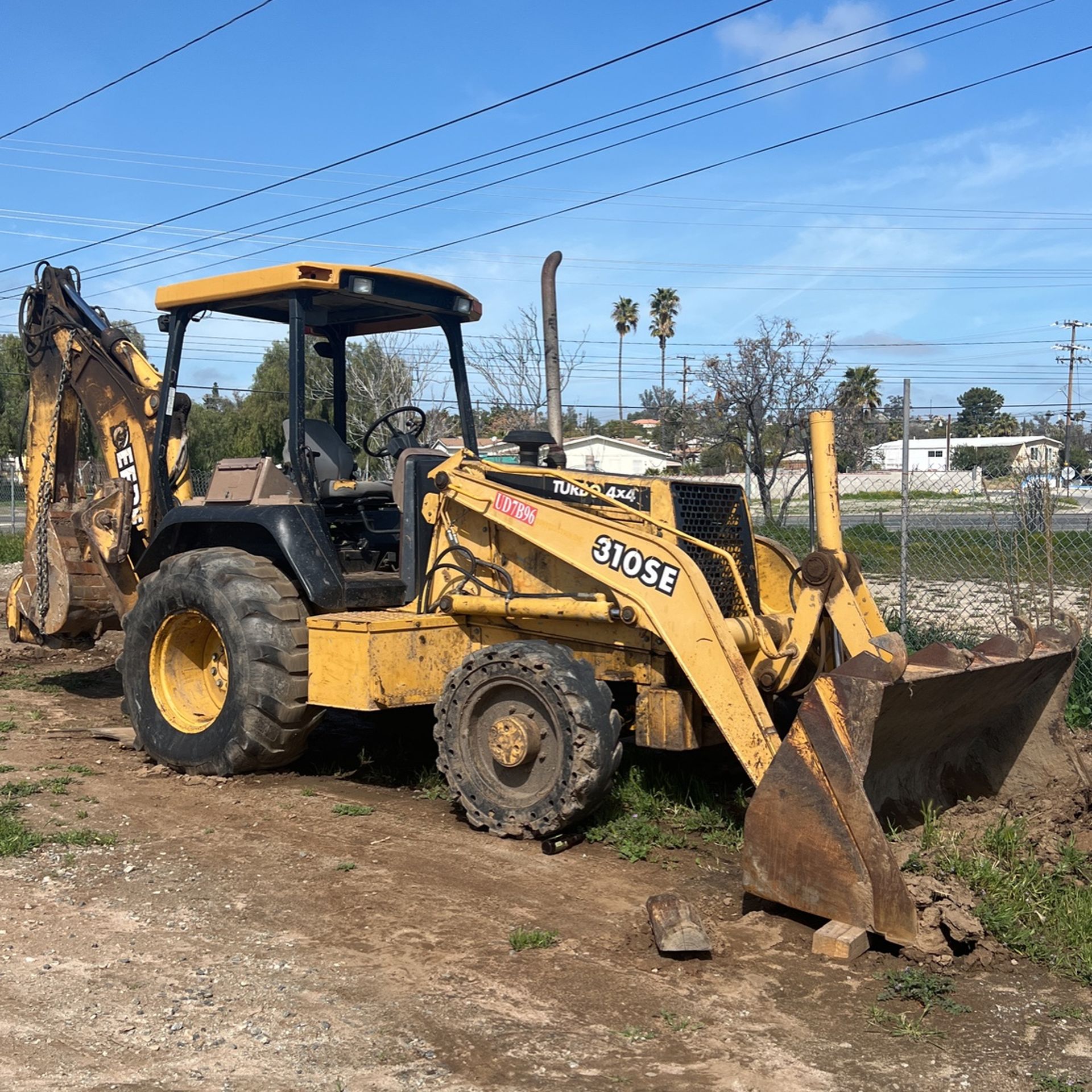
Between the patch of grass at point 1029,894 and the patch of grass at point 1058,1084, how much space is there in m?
0.75

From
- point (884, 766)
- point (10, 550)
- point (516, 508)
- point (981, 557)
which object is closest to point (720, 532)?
point (516, 508)

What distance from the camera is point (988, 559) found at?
1052 cm

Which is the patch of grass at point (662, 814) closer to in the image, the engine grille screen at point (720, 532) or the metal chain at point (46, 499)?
the engine grille screen at point (720, 532)

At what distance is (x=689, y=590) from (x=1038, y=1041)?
7.39 ft

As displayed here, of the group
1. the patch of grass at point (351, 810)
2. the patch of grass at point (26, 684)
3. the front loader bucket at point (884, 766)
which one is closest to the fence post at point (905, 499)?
the front loader bucket at point (884, 766)

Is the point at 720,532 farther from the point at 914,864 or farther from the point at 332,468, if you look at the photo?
the point at 332,468

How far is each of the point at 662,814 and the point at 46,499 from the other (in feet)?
17.4

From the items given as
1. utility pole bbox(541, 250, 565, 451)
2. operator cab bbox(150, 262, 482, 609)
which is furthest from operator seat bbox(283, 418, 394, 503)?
utility pole bbox(541, 250, 565, 451)

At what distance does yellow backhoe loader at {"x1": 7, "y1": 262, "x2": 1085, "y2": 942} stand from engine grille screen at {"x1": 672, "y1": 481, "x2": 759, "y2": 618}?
2 centimetres

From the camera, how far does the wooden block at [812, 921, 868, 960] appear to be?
420 centimetres

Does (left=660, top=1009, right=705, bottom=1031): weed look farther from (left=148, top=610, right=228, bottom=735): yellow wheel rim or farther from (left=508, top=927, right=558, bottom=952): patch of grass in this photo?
(left=148, top=610, right=228, bottom=735): yellow wheel rim

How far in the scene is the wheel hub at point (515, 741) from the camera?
5438 mm

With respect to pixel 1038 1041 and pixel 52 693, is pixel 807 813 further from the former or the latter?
pixel 52 693

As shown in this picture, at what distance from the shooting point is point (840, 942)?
4.21m
